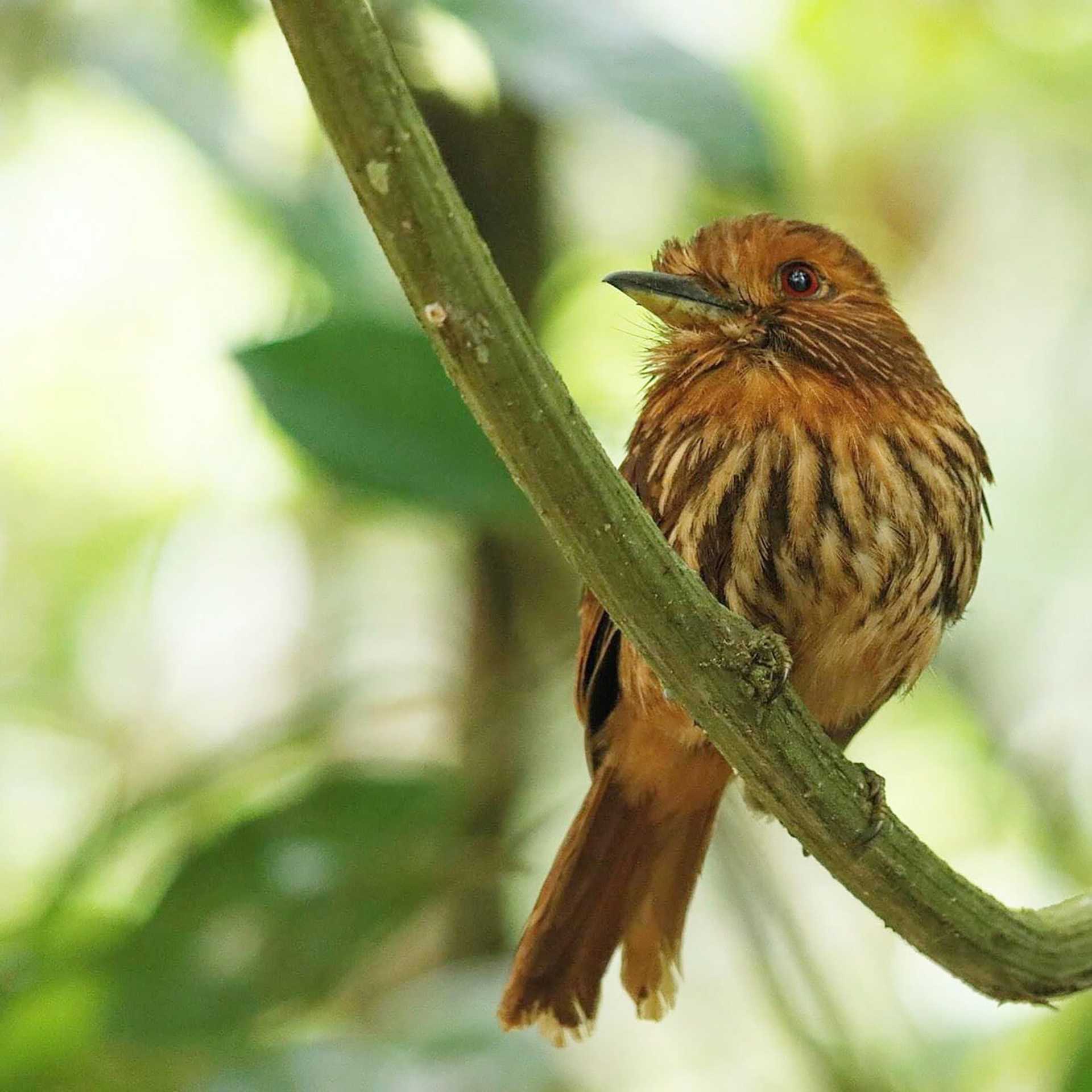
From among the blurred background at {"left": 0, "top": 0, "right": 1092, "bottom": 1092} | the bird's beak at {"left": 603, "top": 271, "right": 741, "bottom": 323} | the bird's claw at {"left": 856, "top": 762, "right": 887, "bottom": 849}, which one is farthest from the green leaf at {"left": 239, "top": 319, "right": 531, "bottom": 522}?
the bird's claw at {"left": 856, "top": 762, "right": 887, "bottom": 849}

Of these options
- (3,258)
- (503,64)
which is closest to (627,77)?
(503,64)

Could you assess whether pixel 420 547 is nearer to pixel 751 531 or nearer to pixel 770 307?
pixel 770 307

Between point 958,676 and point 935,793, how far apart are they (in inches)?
21.3

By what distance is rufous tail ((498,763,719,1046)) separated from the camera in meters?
2.50

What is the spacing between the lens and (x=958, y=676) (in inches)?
A: 140

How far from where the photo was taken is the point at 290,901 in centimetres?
268

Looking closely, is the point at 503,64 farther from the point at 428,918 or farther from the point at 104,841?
the point at 428,918

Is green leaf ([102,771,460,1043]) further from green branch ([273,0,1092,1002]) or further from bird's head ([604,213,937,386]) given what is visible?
green branch ([273,0,1092,1002])

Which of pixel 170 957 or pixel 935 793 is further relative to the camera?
pixel 935 793

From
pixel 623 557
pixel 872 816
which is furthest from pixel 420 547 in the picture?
pixel 623 557

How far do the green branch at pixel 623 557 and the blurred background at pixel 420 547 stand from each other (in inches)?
30.7

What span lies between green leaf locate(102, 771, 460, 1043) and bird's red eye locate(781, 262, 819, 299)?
986 mm

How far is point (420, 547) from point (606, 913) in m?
1.76

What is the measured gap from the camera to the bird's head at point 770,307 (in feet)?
7.38
